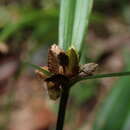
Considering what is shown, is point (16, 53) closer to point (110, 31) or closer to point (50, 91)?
point (110, 31)

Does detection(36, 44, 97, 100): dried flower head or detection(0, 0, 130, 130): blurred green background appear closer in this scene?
detection(36, 44, 97, 100): dried flower head

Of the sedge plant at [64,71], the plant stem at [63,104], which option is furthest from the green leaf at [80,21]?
the plant stem at [63,104]

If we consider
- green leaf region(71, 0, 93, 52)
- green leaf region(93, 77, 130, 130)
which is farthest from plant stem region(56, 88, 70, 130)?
green leaf region(93, 77, 130, 130)

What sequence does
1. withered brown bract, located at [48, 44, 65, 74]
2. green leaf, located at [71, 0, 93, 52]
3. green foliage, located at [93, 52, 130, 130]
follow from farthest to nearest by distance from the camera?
green foliage, located at [93, 52, 130, 130] → green leaf, located at [71, 0, 93, 52] → withered brown bract, located at [48, 44, 65, 74]

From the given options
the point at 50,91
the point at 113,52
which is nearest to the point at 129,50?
the point at 113,52

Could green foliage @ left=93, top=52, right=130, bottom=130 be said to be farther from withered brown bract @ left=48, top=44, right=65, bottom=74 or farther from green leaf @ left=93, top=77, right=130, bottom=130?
withered brown bract @ left=48, top=44, right=65, bottom=74

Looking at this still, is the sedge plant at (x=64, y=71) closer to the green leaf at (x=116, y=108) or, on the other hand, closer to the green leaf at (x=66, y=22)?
the green leaf at (x=66, y=22)

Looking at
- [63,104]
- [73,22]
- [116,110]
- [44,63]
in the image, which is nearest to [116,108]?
[116,110]
